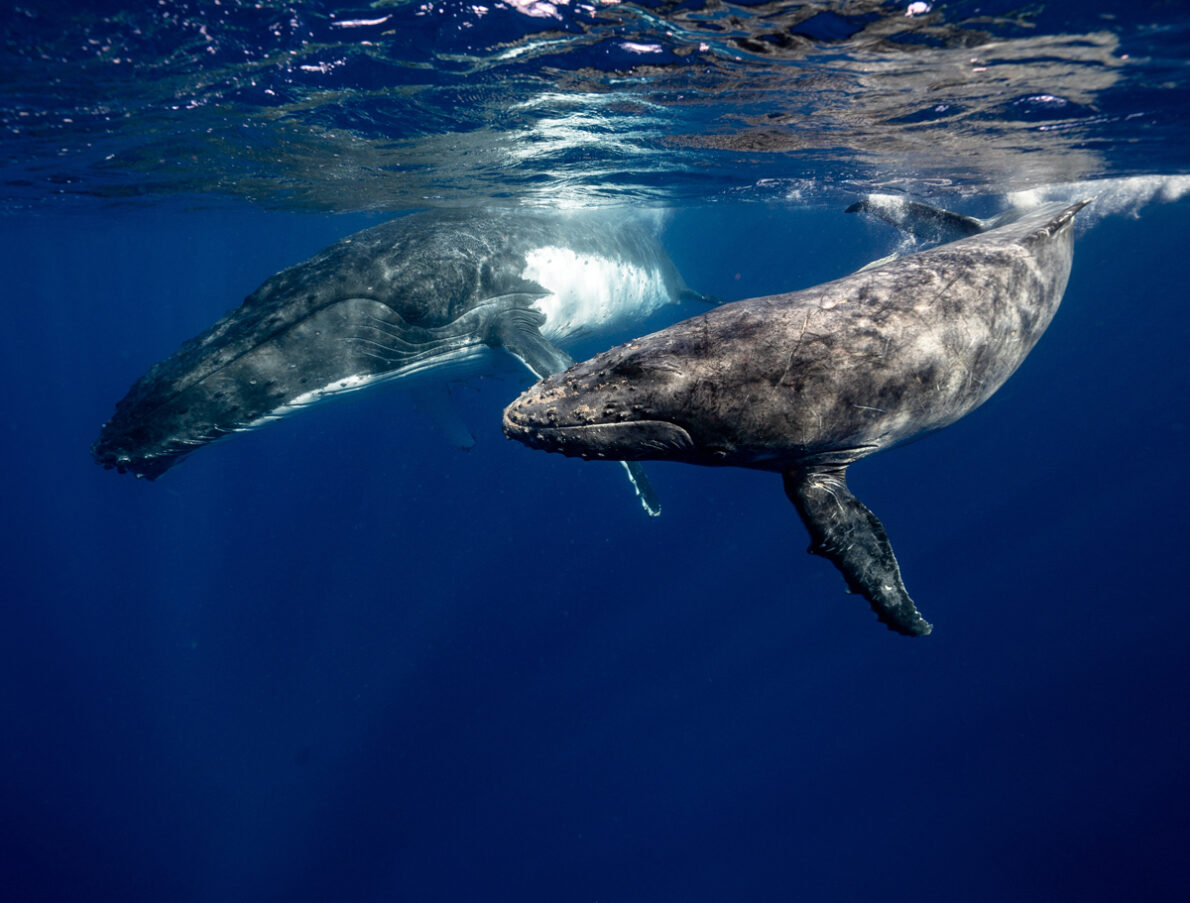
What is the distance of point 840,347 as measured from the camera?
3633 millimetres

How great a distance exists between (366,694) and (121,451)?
2161 centimetres

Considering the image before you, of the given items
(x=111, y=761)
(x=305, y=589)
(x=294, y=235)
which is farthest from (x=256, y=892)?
(x=294, y=235)

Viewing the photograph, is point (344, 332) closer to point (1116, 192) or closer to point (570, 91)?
point (570, 91)

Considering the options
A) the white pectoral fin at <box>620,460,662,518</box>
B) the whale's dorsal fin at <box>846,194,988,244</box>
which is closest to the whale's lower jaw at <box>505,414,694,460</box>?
the white pectoral fin at <box>620,460,662,518</box>

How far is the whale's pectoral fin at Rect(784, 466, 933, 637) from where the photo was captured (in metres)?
3.97

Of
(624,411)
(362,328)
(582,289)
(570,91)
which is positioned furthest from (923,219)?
(570,91)

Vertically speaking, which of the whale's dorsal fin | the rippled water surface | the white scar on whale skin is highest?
the rippled water surface

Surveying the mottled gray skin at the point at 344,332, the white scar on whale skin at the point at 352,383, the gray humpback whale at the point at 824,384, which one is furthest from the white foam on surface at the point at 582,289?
the gray humpback whale at the point at 824,384

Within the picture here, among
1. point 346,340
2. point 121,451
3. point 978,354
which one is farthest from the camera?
point 346,340

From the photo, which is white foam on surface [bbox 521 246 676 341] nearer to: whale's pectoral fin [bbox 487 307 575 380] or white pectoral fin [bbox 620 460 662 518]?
whale's pectoral fin [bbox 487 307 575 380]

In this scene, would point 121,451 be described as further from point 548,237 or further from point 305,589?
point 305,589

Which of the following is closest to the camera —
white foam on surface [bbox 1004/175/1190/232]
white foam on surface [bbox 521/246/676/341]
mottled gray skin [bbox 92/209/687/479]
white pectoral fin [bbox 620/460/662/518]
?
mottled gray skin [bbox 92/209/687/479]

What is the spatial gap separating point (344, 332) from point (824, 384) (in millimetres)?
5831

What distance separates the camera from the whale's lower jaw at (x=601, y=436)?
3.32m
